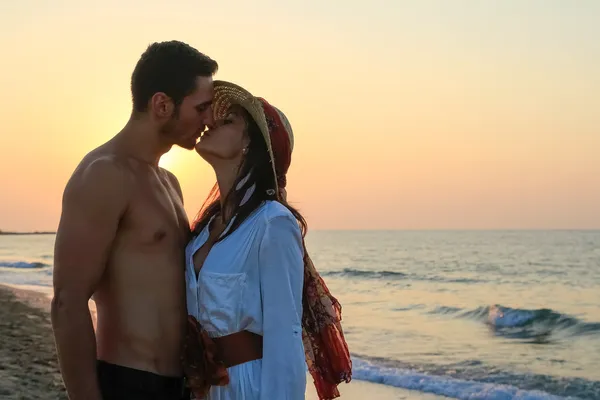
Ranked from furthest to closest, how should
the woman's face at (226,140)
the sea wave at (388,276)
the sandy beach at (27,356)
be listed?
the sea wave at (388,276) < the sandy beach at (27,356) < the woman's face at (226,140)

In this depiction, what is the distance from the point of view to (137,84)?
9.84 ft

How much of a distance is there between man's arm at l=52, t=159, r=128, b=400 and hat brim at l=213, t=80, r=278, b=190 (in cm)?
54

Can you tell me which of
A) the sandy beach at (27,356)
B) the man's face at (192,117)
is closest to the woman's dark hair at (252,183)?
the man's face at (192,117)

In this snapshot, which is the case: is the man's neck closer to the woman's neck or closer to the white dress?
the woman's neck

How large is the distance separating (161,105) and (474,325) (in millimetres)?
15344

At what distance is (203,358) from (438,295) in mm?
21948

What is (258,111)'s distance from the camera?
2.98 m

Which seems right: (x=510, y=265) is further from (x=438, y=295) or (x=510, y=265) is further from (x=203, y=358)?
(x=203, y=358)

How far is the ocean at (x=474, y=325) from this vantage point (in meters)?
10.5

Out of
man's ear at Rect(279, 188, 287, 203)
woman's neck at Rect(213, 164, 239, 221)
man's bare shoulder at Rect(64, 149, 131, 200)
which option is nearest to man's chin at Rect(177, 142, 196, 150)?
woman's neck at Rect(213, 164, 239, 221)

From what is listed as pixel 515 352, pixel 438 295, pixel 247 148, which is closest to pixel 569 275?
A: pixel 438 295

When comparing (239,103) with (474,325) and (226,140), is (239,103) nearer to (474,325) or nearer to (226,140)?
(226,140)

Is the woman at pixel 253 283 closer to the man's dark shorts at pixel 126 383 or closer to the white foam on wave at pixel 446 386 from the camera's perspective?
the man's dark shorts at pixel 126 383

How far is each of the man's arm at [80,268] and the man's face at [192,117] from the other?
37 cm
